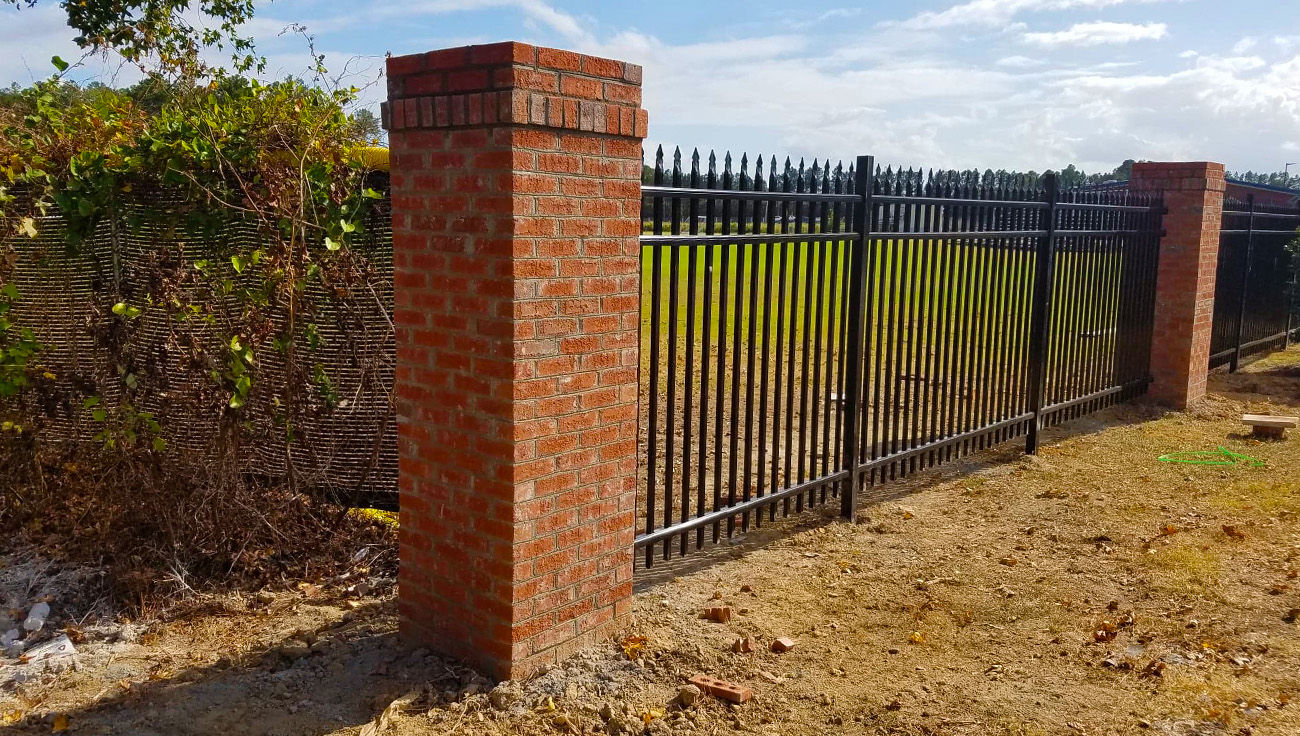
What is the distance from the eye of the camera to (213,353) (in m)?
4.83

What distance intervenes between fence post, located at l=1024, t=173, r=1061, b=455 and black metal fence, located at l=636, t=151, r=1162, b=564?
0.5 inches

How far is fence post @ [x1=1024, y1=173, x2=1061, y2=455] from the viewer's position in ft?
25.8

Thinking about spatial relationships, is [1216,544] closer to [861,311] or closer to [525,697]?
[861,311]

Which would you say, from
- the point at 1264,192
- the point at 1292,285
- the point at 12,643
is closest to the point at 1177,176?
the point at 1292,285

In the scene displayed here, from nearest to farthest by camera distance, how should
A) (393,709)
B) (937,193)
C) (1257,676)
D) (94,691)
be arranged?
1. (393,709)
2. (94,691)
3. (1257,676)
4. (937,193)

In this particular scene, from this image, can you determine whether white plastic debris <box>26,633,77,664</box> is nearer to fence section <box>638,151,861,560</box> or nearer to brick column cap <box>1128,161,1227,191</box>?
fence section <box>638,151,861,560</box>

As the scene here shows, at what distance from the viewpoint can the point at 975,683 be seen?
159 inches

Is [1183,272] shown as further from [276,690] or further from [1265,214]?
[276,690]

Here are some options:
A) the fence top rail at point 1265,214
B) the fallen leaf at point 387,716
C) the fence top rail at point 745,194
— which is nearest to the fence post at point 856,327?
the fence top rail at point 745,194

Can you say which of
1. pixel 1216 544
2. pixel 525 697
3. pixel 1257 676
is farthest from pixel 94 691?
pixel 1216 544

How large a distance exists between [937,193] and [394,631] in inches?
176

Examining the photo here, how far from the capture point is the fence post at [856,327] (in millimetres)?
5820

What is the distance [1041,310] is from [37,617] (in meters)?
7.20

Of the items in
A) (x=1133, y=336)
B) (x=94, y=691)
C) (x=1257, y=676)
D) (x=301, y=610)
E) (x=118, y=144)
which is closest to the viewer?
(x=94, y=691)
